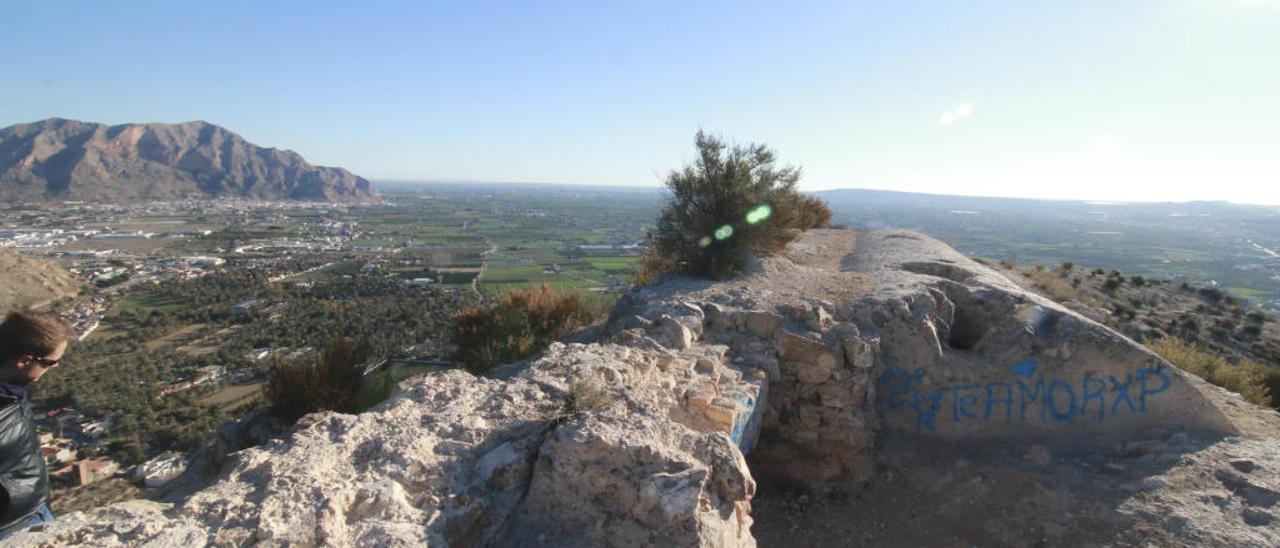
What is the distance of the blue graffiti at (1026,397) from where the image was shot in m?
6.66

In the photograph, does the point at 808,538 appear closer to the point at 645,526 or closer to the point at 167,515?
the point at 645,526

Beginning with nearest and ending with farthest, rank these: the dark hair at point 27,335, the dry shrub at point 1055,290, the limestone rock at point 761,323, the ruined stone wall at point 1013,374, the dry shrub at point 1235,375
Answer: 1. the dark hair at point 27,335
2. the ruined stone wall at point 1013,374
3. the limestone rock at point 761,323
4. the dry shrub at point 1235,375
5. the dry shrub at point 1055,290

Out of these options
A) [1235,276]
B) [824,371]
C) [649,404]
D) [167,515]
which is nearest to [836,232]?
[824,371]

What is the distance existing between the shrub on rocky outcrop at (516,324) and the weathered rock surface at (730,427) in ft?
5.19

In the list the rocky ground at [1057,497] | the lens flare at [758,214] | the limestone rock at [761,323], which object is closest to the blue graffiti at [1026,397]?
the rocky ground at [1057,497]

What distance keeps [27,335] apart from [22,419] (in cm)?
39

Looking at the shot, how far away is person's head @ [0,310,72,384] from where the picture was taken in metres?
2.60

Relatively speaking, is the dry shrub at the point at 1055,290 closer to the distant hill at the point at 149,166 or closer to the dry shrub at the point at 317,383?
the dry shrub at the point at 317,383

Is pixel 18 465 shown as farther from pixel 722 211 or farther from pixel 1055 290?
pixel 1055 290

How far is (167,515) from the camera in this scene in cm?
277

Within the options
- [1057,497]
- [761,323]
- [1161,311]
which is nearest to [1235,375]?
[1057,497]

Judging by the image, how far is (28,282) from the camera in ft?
101

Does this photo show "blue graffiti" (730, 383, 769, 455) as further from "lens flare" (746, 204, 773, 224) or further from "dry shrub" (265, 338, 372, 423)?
"lens flare" (746, 204, 773, 224)

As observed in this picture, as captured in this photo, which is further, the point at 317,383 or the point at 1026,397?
the point at 1026,397
